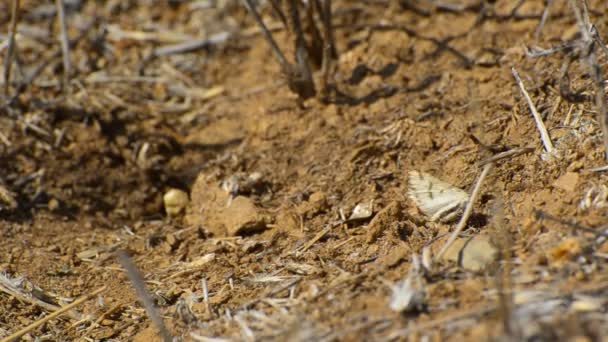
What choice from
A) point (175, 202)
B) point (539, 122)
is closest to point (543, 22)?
point (539, 122)

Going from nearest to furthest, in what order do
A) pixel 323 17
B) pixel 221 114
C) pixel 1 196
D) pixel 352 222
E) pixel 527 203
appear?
1. pixel 527 203
2. pixel 352 222
3. pixel 1 196
4. pixel 323 17
5. pixel 221 114

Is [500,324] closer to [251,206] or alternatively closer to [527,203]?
[527,203]

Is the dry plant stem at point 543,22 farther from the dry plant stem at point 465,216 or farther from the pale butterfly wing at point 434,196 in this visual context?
the dry plant stem at point 465,216

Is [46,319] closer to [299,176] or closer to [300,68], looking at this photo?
[299,176]

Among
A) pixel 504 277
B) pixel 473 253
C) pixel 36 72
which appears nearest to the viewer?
pixel 504 277

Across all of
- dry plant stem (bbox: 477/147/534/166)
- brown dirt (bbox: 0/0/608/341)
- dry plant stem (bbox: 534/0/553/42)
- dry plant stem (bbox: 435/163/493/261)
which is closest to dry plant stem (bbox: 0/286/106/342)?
brown dirt (bbox: 0/0/608/341)

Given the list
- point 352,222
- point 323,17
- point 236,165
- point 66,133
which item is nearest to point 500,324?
point 352,222

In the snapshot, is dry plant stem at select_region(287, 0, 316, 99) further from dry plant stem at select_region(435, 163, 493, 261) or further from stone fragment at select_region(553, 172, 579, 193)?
stone fragment at select_region(553, 172, 579, 193)
